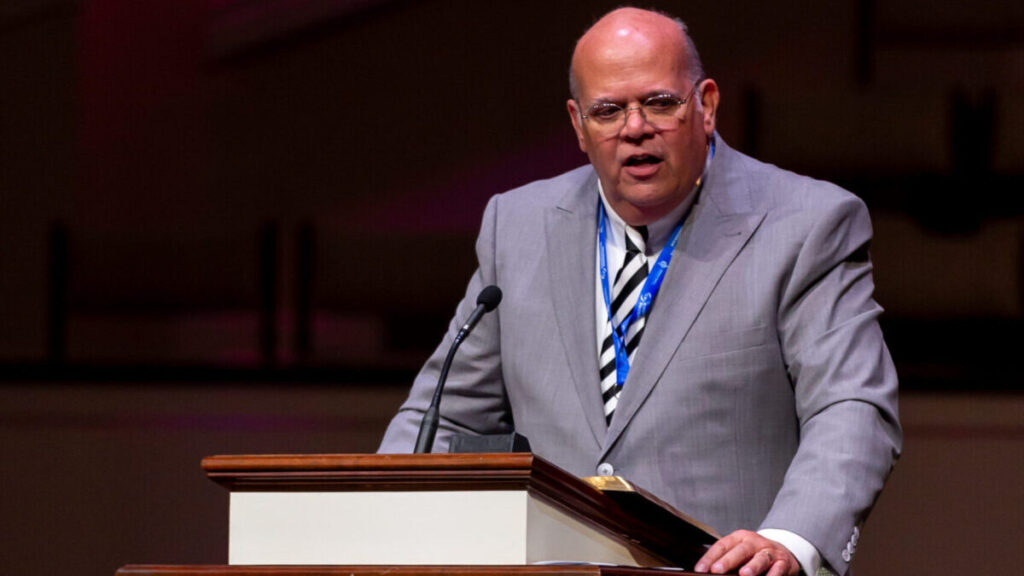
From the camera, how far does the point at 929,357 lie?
427cm

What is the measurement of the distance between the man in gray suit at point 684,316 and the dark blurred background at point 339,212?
75.3 inches

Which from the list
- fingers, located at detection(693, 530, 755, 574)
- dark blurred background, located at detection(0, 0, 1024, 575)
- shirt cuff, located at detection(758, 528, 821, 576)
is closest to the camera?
→ fingers, located at detection(693, 530, 755, 574)

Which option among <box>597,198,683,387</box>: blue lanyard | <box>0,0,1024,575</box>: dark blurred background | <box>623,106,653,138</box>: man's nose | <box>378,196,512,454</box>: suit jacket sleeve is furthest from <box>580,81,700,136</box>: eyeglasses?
<box>0,0,1024,575</box>: dark blurred background

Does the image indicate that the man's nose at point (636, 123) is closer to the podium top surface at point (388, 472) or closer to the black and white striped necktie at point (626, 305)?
the black and white striped necktie at point (626, 305)

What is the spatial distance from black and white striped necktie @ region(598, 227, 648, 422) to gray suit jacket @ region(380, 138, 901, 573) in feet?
0.13

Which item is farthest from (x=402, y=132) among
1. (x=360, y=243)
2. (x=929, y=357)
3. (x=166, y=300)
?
(x=929, y=357)

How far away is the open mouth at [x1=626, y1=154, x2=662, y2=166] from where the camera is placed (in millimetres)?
2398

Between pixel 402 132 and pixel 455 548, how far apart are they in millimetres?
3473

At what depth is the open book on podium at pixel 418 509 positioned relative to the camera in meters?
1.60

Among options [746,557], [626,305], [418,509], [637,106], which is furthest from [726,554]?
[637,106]

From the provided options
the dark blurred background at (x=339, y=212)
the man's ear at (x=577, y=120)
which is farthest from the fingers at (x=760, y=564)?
the dark blurred background at (x=339, y=212)

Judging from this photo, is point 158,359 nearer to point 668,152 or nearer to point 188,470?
point 188,470

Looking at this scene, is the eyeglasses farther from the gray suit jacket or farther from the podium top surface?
the podium top surface

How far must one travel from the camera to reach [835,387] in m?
2.17
